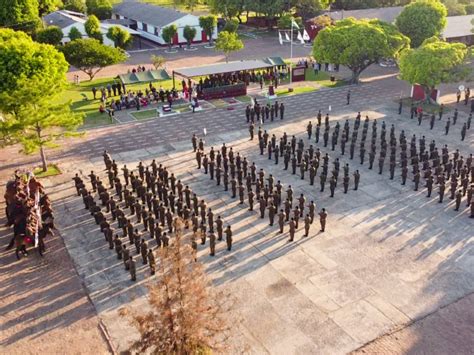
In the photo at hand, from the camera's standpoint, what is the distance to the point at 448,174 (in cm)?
2412

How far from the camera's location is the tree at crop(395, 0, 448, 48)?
46.5 m

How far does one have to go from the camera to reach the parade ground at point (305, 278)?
574 inches

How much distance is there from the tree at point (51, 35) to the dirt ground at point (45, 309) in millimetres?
34981

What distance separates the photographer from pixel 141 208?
2081 cm

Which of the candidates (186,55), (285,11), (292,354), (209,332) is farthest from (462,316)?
(285,11)

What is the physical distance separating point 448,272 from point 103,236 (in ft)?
41.9

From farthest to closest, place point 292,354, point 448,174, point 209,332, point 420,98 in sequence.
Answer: point 420,98
point 448,174
point 292,354
point 209,332

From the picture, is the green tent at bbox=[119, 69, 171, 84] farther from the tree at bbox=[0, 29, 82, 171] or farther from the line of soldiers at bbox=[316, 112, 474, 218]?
the line of soldiers at bbox=[316, 112, 474, 218]

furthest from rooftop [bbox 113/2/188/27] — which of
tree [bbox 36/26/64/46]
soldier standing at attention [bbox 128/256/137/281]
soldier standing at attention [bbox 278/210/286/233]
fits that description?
soldier standing at attention [bbox 128/256/137/281]

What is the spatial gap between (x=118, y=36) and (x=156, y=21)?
989 cm

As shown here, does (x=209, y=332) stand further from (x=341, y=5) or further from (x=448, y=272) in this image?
(x=341, y=5)

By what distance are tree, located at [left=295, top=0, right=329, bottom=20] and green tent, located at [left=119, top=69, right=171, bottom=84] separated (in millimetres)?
31708

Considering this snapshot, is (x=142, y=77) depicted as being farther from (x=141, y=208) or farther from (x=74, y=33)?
(x=141, y=208)

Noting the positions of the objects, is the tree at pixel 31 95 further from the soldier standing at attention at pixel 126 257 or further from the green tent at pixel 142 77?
the green tent at pixel 142 77
